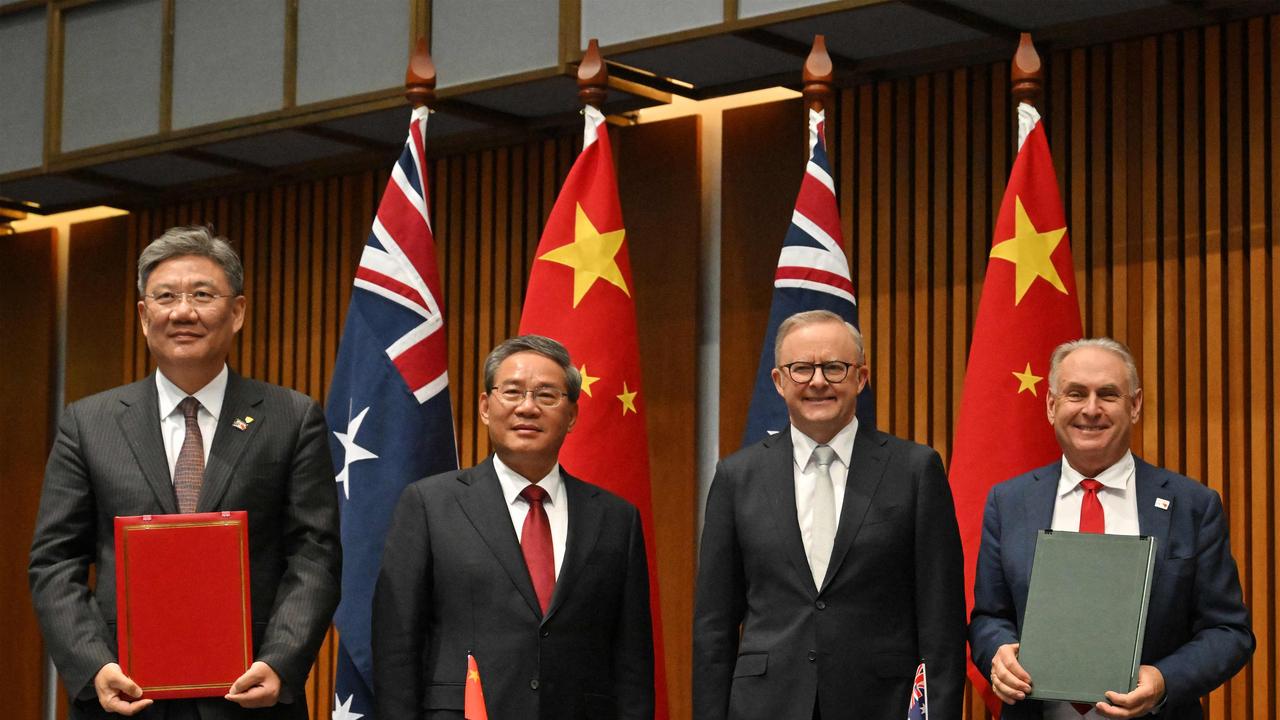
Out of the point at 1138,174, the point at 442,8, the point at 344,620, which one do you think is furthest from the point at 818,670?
the point at 442,8

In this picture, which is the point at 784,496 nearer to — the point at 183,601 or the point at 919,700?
the point at 919,700

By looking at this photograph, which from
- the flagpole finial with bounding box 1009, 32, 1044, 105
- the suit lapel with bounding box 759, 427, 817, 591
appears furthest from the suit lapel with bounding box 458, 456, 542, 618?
the flagpole finial with bounding box 1009, 32, 1044, 105

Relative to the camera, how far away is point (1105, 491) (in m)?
3.53

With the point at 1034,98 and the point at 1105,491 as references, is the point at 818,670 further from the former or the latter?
the point at 1034,98

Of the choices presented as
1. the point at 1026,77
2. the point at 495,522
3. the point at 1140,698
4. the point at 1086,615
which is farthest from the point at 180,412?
the point at 1026,77

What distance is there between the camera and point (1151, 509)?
346 cm

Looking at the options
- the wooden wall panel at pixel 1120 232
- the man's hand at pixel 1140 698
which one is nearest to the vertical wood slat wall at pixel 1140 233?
the wooden wall panel at pixel 1120 232

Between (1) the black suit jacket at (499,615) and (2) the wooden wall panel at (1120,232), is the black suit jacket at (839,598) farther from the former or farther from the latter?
(2) the wooden wall panel at (1120,232)

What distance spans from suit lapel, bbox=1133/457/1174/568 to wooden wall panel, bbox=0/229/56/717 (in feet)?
19.1

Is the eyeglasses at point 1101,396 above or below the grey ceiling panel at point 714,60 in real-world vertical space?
below

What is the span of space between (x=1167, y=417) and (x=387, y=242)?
100 inches

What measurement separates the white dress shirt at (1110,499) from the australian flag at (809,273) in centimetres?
111

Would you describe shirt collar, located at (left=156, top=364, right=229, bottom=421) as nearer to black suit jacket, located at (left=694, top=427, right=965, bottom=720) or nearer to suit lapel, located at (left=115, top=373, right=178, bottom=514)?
suit lapel, located at (left=115, top=373, right=178, bottom=514)

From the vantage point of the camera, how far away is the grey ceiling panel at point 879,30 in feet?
17.0
